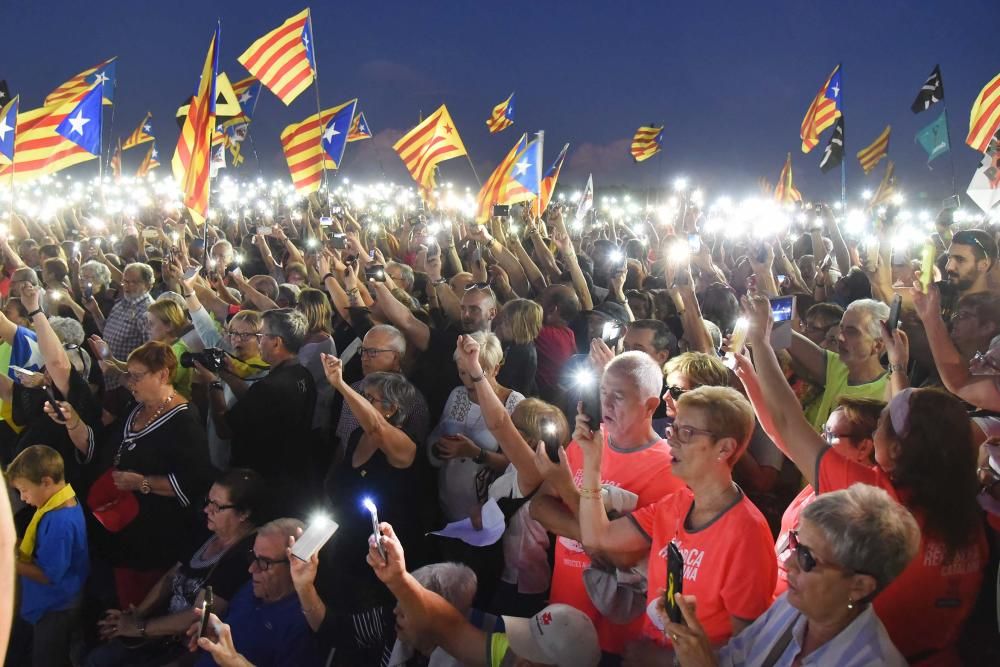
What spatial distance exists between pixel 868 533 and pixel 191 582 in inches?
134

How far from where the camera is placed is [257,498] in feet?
12.7

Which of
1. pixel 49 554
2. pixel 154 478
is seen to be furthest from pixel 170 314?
pixel 49 554

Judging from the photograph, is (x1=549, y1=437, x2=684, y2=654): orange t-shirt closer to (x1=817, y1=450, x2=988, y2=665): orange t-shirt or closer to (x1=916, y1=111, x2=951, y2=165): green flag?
(x1=817, y1=450, x2=988, y2=665): orange t-shirt

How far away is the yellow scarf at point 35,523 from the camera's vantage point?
401cm

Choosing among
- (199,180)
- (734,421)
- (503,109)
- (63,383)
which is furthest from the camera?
(503,109)

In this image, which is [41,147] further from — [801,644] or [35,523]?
[801,644]

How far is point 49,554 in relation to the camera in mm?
3949

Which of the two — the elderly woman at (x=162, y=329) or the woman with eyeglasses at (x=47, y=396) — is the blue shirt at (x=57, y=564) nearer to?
the woman with eyeglasses at (x=47, y=396)

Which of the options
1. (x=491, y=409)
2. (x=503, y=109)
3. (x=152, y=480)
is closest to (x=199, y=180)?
(x=152, y=480)

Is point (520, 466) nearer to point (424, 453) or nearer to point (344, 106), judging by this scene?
point (424, 453)

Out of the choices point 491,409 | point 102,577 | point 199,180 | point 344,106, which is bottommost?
point 102,577

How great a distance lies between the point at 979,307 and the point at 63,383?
6036 mm

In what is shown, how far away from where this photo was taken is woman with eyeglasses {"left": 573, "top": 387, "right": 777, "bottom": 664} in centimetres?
234

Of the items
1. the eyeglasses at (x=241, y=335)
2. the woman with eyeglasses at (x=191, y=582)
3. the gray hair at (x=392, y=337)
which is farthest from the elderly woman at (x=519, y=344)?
the woman with eyeglasses at (x=191, y=582)
